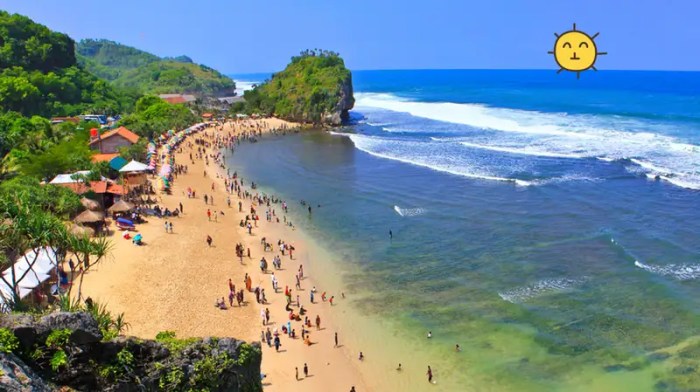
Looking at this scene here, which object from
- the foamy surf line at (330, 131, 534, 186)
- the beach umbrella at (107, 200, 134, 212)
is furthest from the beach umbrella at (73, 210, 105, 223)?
the foamy surf line at (330, 131, 534, 186)

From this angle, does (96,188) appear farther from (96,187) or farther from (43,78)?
(43,78)

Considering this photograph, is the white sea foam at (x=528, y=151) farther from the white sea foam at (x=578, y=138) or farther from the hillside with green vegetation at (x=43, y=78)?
the hillside with green vegetation at (x=43, y=78)

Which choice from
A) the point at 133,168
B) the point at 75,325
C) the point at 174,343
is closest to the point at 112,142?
the point at 133,168

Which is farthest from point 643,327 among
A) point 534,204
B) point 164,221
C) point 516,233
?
point 164,221

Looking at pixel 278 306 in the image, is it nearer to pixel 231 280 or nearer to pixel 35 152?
pixel 231 280

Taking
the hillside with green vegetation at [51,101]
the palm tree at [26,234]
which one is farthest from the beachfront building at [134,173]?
the palm tree at [26,234]

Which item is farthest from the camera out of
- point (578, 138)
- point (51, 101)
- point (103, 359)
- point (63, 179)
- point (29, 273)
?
point (51, 101)
